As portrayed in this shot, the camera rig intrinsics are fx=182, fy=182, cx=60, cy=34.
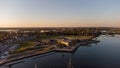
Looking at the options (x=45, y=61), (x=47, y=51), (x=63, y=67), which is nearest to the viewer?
(x=63, y=67)

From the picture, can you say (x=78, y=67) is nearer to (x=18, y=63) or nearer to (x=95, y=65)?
(x=95, y=65)

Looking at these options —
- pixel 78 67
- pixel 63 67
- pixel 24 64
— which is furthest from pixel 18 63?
pixel 78 67

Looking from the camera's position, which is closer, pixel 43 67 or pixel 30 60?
pixel 43 67

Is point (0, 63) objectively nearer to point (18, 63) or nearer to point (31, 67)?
point (18, 63)

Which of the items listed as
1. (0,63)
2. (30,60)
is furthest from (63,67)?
(0,63)

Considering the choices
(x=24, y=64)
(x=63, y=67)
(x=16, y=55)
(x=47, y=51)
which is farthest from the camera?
(x=47, y=51)

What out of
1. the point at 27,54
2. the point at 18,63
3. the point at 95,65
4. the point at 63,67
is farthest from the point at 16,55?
the point at 95,65

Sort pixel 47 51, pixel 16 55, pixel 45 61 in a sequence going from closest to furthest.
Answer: pixel 45 61
pixel 16 55
pixel 47 51

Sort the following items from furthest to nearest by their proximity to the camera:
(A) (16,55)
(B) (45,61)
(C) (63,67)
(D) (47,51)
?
(D) (47,51)
(A) (16,55)
(B) (45,61)
(C) (63,67)

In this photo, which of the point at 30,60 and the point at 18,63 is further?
the point at 30,60
